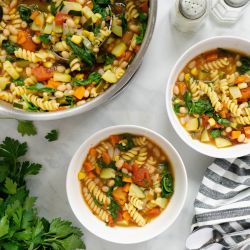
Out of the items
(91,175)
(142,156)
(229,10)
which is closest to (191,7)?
(229,10)

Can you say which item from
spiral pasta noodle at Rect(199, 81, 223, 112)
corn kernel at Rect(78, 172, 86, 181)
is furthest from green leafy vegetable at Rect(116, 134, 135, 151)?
spiral pasta noodle at Rect(199, 81, 223, 112)

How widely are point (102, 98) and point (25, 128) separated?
54 centimetres

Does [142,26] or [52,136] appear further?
[52,136]

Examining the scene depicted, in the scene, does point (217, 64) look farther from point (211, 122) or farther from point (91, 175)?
point (91, 175)

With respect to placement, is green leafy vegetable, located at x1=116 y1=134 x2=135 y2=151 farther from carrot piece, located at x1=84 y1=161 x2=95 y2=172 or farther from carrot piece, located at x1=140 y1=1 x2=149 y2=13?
carrot piece, located at x1=140 y1=1 x2=149 y2=13

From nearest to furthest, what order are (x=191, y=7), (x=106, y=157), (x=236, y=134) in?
(x=191, y=7), (x=236, y=134), (x=106, y=157)

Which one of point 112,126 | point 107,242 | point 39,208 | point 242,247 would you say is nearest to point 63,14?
point 112,126

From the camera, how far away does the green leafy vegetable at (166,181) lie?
276cm

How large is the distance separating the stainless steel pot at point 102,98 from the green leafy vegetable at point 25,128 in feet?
0.67

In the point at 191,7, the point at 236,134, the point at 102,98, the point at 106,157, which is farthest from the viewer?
the point at 106,157

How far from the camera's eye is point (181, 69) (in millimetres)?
2623

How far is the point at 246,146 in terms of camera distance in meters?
2.64

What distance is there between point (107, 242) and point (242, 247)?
73 cm

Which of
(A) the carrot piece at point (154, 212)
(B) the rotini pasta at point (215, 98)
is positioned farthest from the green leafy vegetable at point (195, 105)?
(A) the carrot piece at point (154, 212)
